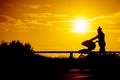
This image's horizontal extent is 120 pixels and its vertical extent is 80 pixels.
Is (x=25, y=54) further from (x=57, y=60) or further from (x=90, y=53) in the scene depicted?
(x=90, y=53)

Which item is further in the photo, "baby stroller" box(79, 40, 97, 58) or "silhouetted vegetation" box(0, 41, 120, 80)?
"baby stroller" box(79, 40, 97, 58)

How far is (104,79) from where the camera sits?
13539 millimetres

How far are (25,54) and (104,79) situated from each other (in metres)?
14.1

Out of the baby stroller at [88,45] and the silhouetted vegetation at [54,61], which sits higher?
the baby stroller at [88,45]

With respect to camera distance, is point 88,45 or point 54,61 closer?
point 88,45

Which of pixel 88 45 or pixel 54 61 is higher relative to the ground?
pixel 88 45

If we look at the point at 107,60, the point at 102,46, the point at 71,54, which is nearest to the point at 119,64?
the point at 107,60

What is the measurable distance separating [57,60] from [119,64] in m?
7.34

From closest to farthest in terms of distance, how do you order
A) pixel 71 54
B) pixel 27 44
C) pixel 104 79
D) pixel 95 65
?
pixel 104 79
pixel 95 65
pixel 71 54
pixel 27 44

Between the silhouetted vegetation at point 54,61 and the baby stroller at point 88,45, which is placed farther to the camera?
the baby stroller at point 88,45

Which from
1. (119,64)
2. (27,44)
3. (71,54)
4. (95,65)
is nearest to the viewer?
(119,64)

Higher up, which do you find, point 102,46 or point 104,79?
point 102,46

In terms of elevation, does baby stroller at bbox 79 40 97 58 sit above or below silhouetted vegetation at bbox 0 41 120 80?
above

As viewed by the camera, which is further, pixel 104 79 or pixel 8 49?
pixel 8 49
